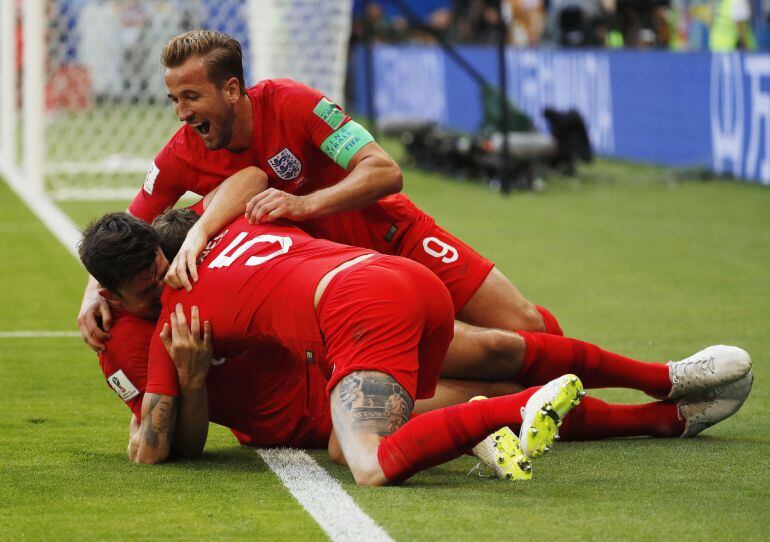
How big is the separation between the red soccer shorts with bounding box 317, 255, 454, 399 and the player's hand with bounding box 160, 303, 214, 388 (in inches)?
15.4

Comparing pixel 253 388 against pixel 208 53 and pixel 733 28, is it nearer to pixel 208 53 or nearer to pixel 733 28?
pixel 208 53

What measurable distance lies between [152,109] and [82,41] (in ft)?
7.30

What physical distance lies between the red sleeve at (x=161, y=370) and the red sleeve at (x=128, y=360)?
0.21m

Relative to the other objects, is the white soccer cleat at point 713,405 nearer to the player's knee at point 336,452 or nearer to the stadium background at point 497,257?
the stadium background at point 497,257

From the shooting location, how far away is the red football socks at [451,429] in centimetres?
407

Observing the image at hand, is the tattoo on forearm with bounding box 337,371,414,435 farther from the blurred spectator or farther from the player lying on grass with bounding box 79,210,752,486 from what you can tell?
the blurred spectator

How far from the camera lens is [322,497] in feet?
13.8

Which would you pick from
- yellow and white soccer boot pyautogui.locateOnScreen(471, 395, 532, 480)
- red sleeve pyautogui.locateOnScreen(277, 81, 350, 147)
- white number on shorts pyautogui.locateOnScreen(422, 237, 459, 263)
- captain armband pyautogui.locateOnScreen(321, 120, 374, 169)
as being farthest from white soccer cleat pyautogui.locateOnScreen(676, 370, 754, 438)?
red sleeve pyautogui.locateOnScreen(277, 81, 350, 147)

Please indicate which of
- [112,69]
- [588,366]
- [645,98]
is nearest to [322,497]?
[588,366]

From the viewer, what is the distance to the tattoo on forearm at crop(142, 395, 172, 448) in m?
4.55

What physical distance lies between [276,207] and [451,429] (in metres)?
1.15

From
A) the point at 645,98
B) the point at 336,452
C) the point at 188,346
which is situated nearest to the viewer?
the point at 188,346

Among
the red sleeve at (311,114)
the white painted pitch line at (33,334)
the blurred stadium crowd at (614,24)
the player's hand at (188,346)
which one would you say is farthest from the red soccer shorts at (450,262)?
the blurred stadium crowd at (614,24)

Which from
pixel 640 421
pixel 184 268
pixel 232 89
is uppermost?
pixel 232 89
